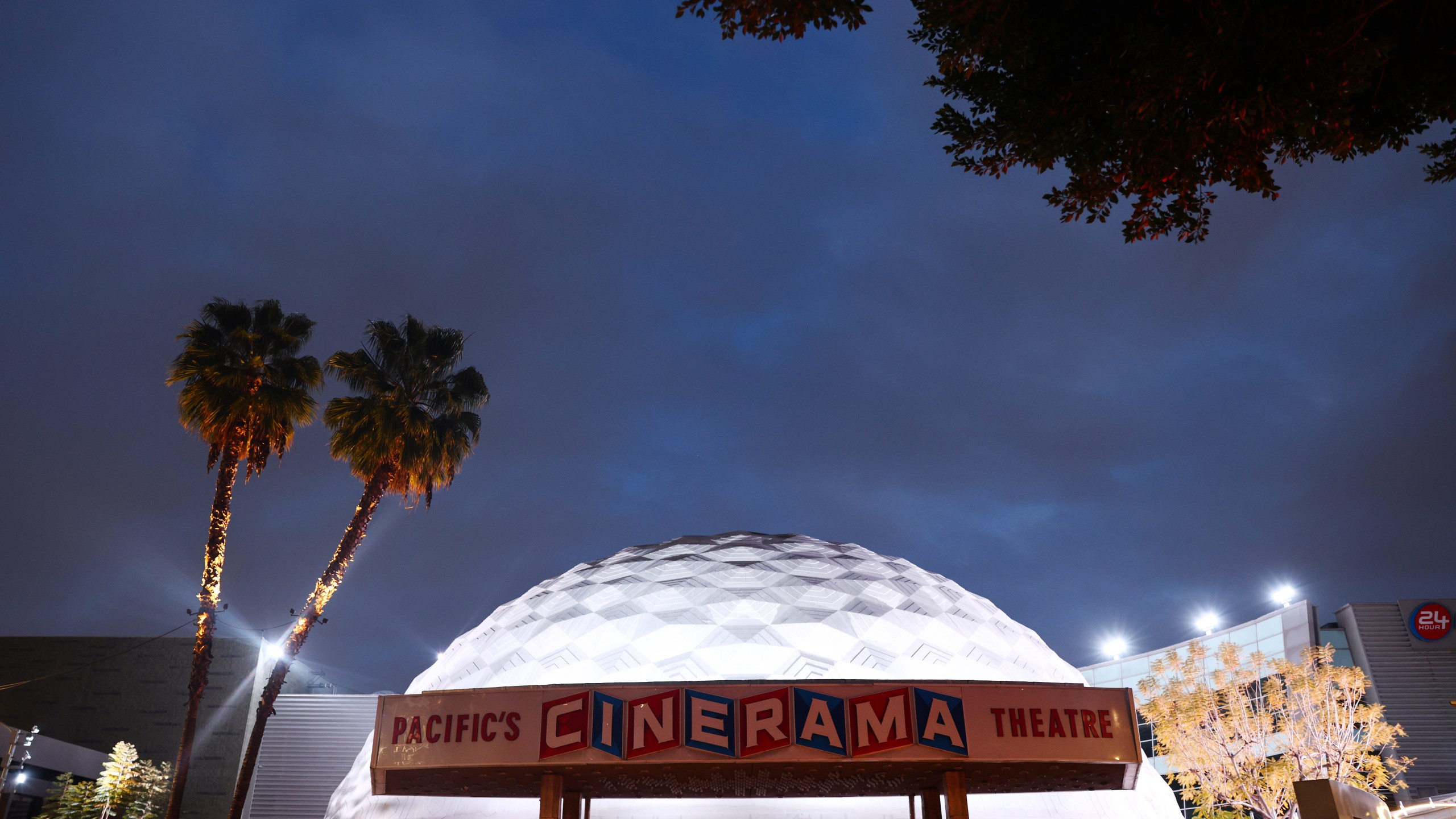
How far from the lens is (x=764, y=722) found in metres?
10.1

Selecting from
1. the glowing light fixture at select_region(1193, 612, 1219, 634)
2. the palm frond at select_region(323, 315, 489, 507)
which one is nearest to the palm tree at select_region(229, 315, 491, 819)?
the palm frond at select_region(323, 315, 489, 507)

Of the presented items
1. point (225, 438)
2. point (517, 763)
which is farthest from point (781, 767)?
point (225, 438)

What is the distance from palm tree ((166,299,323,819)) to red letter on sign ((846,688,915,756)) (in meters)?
20.4

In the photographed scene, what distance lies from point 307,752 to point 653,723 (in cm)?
2379

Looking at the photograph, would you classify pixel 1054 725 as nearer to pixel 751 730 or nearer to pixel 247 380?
pixel 751 730

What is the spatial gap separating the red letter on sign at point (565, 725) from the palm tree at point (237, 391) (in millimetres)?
17848

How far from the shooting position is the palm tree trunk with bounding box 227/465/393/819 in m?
22.5

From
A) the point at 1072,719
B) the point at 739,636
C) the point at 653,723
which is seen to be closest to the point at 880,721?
the point at 1072,719

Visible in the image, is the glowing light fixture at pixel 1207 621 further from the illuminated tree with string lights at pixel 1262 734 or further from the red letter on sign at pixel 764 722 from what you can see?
the red letter on sign at pixel 764 722

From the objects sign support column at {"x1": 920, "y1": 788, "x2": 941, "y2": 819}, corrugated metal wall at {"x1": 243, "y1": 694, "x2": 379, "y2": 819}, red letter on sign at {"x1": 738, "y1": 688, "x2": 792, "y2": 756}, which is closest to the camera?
red letter on sign at {"x1": 738, "y1": 688, "x2": 792, "y2": 756}

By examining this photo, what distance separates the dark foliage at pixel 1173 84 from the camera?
778 cm

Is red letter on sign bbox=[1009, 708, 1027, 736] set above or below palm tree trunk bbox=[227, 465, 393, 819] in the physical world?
below

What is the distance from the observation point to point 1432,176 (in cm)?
958

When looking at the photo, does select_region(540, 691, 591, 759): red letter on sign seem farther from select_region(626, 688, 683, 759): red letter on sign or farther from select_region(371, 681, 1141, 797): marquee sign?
select_region(626, 688, 683, 759): red letter on sign
